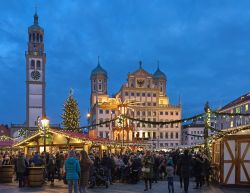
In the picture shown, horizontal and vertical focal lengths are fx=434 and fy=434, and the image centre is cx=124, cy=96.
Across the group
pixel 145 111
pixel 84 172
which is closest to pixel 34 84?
pixel 145 111

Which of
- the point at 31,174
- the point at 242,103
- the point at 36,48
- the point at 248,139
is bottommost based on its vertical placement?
the point at 31,174

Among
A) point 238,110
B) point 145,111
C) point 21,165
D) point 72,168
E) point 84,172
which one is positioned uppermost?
point 145,111

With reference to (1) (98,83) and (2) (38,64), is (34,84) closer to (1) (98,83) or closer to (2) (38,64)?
(2) (38,64)

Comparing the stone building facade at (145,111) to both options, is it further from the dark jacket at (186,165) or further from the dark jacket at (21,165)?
the dark jacket at (186,165)

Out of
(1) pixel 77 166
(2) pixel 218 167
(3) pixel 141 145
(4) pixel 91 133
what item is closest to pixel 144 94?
(3) pixel 141 145

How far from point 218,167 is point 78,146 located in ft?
41.8

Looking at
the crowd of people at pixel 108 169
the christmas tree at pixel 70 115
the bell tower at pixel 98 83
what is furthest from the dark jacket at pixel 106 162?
the bell tower at pixel 98 83

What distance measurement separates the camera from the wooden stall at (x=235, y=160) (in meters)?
18.0

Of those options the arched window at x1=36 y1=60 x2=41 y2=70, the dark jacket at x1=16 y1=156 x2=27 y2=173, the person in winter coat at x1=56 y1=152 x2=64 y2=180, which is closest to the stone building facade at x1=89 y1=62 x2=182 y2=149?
the arched window at x1=36 y1=60 x2=41 y2=70

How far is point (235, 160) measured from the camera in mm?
18422

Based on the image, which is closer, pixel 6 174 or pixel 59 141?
pixel 6 174

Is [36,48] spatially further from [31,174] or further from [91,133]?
[31,174]

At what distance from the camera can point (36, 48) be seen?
100 m

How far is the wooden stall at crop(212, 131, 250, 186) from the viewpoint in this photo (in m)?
18.0
